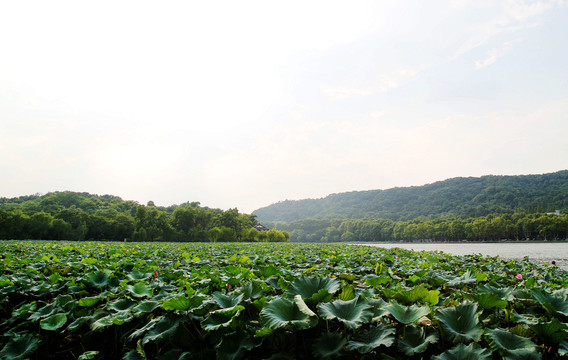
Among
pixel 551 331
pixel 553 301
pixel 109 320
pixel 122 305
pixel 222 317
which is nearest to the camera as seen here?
pixel 551 331

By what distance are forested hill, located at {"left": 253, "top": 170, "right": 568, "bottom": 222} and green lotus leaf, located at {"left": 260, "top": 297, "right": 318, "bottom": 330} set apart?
123 m

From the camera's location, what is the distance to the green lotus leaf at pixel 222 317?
1.96 m

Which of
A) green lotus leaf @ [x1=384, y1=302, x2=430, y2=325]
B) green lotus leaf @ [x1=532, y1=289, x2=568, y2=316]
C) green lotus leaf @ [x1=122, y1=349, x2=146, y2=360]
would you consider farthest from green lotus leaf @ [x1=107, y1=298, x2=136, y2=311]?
green lotus leaf @ [x1=532, y1=289, x2=568, y2=316]

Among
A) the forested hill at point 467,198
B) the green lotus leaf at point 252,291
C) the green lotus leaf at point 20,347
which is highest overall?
the forested hill at point 467,198

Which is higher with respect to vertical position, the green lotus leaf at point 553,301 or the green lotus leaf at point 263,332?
the green lotus leaf at point 553,301

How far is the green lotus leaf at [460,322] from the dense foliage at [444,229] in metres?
93.4

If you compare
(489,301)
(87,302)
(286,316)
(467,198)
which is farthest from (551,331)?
(467,198)

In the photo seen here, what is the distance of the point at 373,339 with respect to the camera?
70.7 inches

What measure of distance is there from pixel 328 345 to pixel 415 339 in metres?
0.54

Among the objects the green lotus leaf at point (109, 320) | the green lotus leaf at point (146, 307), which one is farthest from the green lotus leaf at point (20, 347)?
the green lotus leaf at point (146, 307)

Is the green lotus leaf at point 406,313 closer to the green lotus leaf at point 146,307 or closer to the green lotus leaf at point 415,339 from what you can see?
the green lotus leaf at point 415,339

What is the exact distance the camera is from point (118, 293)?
3061 mm

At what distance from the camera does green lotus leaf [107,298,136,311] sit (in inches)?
101

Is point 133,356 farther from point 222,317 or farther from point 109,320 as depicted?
point 222,317
